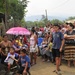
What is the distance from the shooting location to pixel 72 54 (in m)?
10.8

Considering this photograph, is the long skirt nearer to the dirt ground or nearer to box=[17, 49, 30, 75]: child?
the dirt ground

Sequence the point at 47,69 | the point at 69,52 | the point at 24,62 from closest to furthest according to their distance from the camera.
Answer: the point at 24,62
the point at 47,69
the point at 69,52

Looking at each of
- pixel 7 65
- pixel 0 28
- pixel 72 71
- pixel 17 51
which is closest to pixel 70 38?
pixel 72 71

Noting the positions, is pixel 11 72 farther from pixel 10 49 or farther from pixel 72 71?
pixel 72 71

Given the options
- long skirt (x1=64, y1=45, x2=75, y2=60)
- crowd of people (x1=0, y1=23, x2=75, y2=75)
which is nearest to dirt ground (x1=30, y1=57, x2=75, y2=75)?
crowd of people (x1=0, y1=23, x2=75, y2=75)

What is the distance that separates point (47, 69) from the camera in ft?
34.7

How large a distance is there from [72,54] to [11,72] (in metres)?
2.65

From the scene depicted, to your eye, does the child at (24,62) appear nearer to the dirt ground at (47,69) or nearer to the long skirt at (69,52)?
the dirt ground at (47,69)

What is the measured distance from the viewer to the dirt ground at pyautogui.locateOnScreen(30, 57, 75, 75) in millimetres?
9934

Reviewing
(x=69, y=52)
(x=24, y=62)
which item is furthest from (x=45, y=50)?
(x=24, y=62)

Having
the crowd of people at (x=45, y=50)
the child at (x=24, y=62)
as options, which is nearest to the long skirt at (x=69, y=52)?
the crowd of people at (x=45, y=50)

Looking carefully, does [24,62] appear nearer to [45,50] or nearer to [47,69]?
[47,69]

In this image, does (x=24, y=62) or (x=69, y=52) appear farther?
(x=69, y=52)

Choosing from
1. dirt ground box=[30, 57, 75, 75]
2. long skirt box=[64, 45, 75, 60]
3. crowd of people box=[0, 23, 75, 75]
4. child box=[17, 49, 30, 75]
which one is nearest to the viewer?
child box=[17, 49, 30, 75]
